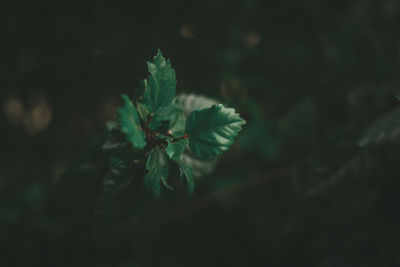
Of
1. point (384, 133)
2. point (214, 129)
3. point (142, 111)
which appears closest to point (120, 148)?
point (142, 111)

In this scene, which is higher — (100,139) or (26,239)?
(100,139)

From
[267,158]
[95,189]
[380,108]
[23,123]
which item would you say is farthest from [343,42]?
[23,123]

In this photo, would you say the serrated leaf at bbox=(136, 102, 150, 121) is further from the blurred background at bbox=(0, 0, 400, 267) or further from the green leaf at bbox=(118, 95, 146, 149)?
the blurred background at bbox=(0, 0, 400, 267)

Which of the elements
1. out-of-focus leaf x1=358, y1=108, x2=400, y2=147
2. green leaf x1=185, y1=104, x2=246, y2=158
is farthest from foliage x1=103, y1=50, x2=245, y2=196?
out-of-focus leaf x1=358, y1=108, x2=400, y2=147

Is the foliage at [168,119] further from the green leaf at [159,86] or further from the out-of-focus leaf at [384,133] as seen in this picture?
the out-of-focus leaf at [384,133]

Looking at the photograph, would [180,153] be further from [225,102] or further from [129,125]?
[225,102]

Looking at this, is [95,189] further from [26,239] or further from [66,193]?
[26,239]

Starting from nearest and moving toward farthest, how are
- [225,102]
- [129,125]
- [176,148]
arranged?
1. [129,125]
2. [176,148]
3. [225,102]
